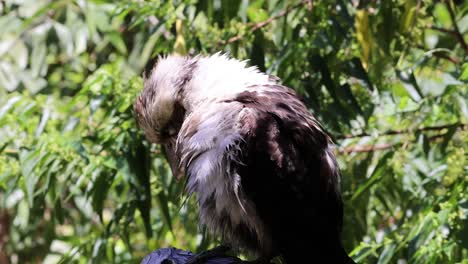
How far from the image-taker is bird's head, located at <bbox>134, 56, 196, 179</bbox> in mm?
3279

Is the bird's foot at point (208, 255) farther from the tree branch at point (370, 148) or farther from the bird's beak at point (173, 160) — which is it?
the tree branch at point (370, 148)

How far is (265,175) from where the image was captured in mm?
2719

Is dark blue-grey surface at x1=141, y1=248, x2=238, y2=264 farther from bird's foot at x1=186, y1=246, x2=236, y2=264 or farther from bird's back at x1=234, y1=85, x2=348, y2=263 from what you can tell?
bird's back at x1=234, y1=85, x2=348, y2=263

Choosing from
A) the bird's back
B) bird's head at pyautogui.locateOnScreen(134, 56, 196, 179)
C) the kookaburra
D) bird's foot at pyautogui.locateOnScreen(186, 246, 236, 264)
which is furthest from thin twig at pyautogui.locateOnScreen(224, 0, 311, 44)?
bird's foot at pyautogui.locateOnScreen(186, 246, 236, 264)

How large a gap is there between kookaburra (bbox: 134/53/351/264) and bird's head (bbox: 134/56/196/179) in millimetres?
323

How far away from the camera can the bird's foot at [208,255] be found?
2791 mm

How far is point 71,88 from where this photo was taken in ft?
18.8

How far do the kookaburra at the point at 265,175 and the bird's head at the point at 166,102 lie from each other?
0.32 metres

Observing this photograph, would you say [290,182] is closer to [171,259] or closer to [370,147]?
[171,259]

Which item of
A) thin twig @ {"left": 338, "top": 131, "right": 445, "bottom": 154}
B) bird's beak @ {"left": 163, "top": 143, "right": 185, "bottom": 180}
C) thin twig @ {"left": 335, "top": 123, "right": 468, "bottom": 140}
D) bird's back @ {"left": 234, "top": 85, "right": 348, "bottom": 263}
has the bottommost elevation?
thin twig @ {"left": 338, "top": 131, "right": 445, "bottom": 154}

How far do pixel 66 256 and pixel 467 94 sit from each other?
1.78 meters

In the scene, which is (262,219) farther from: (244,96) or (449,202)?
(449,202)

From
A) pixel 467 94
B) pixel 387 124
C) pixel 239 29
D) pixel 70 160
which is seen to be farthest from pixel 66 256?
pixel 467 94

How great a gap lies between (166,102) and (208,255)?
673 mm
